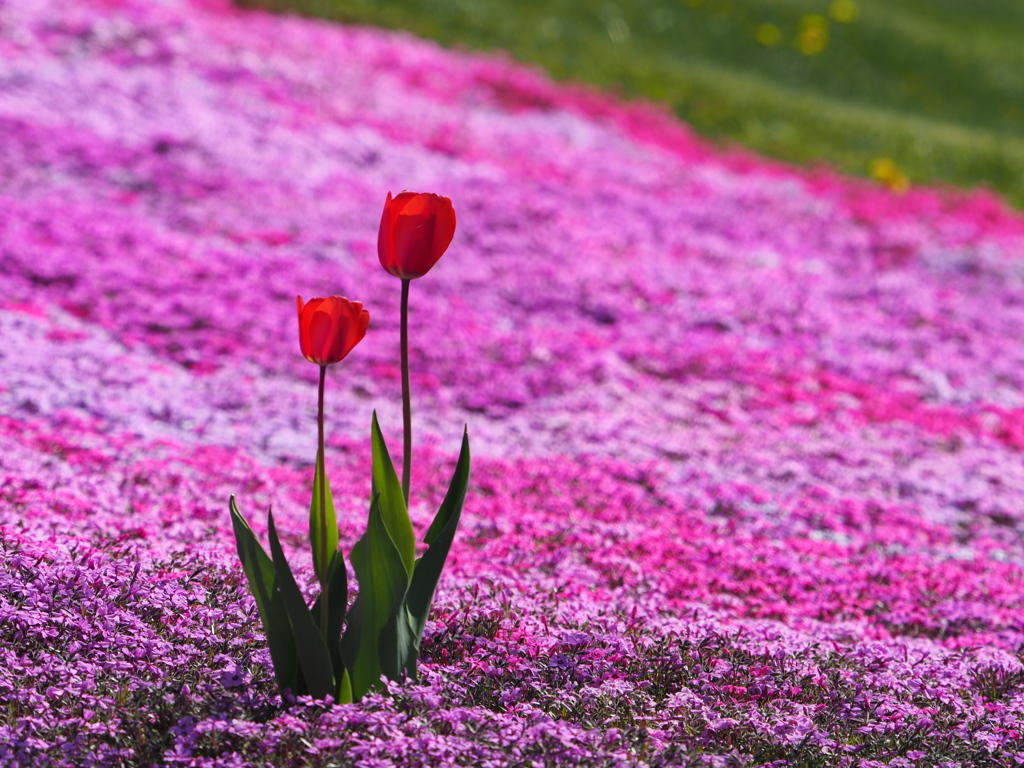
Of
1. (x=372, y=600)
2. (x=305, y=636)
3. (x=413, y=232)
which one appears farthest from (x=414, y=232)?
(x=305, y=636)

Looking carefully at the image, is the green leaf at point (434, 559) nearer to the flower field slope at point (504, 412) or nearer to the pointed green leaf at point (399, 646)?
the pointed green leaf at point (399, 646)

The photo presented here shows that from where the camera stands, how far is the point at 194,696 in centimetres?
366

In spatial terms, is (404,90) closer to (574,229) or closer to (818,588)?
(574,229)

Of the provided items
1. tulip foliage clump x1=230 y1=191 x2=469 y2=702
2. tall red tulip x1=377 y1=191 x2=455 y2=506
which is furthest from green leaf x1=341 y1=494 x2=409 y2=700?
tall red tulip x1=377 y1=191 x2=455 y2=506

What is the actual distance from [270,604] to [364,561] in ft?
1.21

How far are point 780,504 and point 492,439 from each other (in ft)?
7.84

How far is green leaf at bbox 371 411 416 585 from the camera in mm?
3680

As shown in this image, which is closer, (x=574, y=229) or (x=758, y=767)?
(x=758, y=767)

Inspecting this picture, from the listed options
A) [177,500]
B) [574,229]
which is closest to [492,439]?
[177,500]

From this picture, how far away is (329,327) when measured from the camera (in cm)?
341

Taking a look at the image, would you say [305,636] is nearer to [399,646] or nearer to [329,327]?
[399,646]

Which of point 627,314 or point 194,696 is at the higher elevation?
point 627,314

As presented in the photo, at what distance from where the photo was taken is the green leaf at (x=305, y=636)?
11.3ft

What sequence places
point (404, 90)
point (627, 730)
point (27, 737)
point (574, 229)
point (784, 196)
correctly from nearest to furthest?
point (27, 737)
point (627, 730)
point (574, 229)
point (784, 196)
point (404, 90)
